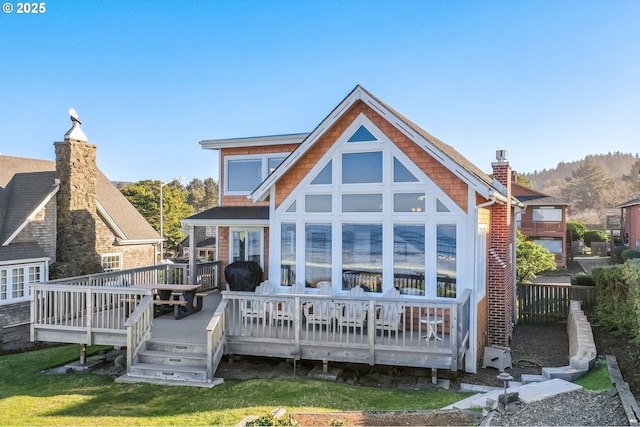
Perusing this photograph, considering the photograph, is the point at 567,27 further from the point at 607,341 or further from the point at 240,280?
the point at 240,280

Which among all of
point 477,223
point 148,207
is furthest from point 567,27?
point 148,207

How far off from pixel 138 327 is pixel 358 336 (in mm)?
4939

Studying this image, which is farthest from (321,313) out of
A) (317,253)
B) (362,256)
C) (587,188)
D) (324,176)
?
(587,188)

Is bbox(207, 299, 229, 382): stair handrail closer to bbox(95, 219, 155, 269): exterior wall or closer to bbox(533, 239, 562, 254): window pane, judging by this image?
bbox(95, 219, 155, 269): exterior wall

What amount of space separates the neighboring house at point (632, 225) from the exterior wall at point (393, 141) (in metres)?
30.0

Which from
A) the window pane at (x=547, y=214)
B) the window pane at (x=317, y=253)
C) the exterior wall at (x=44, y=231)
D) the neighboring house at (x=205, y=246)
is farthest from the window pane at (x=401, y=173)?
the window pane at (x=547, y=214)

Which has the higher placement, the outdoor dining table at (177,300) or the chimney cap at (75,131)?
the chimney cap at (75,131)

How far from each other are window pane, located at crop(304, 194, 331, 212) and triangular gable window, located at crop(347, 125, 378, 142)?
5.34 ft

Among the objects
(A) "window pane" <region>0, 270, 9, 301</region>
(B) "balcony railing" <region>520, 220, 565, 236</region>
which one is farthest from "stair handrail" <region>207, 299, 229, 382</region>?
(B) "balcony railing" <region>520, 220, 565, 236</region>

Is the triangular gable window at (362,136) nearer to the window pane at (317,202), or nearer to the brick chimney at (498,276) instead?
the window pane at (317,202)

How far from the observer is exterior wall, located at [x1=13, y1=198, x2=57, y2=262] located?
17344 mm

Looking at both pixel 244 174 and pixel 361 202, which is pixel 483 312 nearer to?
pixel 361 202

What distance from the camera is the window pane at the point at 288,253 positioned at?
39.2ft

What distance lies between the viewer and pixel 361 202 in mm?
11219
